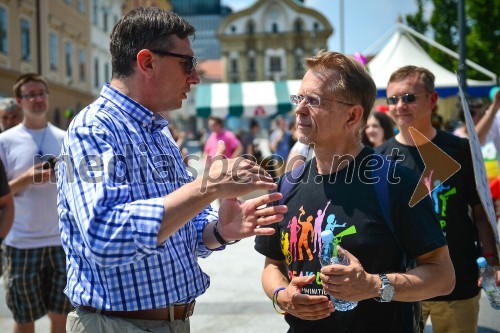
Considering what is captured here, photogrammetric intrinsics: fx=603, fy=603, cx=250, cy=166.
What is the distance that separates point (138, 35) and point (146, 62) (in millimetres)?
103

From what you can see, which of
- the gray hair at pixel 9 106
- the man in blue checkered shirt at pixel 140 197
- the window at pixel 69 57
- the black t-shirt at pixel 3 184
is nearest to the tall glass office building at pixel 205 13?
the window at pixel 69 57

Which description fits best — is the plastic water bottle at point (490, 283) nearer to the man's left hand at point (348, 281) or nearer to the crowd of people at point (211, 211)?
the crowd of people at point (211, 211)

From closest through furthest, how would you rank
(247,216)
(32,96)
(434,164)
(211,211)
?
1. (247,216)
2. (211,211)
3. (434,164)
4. (32,96)

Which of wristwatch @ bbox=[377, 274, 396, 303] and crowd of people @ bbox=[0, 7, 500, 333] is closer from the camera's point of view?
crowd of people @ bbox=[0, 7, 500, 333]

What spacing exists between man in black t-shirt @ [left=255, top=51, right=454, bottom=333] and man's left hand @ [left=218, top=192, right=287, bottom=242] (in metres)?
0.25

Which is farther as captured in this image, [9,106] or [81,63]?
[81,63]

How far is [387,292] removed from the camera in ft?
7.02

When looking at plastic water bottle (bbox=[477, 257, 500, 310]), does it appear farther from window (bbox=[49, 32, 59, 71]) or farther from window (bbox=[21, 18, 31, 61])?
window (bbox=[49, 32, 59, 71])

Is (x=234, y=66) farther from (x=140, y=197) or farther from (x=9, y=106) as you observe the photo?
(x=140, y=197)

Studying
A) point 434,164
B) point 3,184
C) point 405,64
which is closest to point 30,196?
point 3,184

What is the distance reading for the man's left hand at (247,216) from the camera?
213 centimetres

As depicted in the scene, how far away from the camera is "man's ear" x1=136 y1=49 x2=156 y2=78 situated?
2.20m

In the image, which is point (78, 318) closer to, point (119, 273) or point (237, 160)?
point (119, 273)

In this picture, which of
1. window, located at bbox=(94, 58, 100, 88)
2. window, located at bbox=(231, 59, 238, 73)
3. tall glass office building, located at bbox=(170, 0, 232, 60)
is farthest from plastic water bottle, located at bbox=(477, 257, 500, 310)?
tall glass office building, located at bbox=(170, 0, 232, 60)
